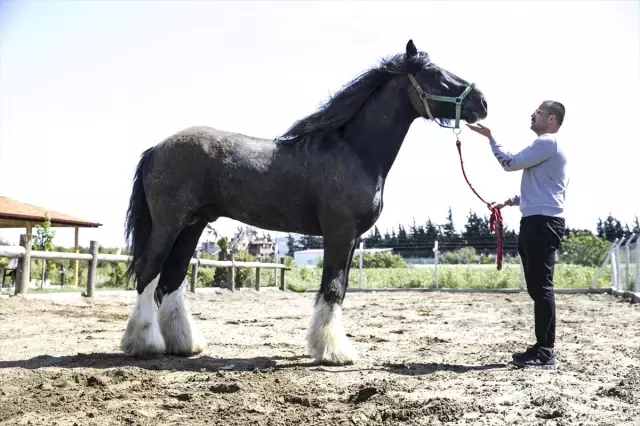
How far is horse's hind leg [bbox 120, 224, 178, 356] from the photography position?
14.8 ft

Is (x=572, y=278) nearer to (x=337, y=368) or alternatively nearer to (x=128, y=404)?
(x=337, y=368)

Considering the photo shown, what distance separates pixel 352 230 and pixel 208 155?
130 centimetres

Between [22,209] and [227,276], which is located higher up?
[22,209]

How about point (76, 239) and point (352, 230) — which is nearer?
point (352, 230)

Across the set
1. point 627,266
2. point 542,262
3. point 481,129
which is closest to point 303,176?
point 481,129

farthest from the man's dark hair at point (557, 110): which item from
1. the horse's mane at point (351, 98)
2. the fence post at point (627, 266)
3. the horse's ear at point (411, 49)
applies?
the fence post at point (627, 266)

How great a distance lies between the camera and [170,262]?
494 cm

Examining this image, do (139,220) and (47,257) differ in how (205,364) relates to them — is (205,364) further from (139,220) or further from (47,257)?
(47,257)

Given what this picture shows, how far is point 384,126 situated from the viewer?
4738mm

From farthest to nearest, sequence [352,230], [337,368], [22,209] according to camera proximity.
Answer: [22,209], [352,230], [337,368]

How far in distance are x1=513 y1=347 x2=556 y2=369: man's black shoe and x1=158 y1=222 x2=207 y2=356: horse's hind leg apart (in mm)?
2522

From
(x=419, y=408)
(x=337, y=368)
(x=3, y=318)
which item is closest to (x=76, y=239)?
(x=3, y=318)

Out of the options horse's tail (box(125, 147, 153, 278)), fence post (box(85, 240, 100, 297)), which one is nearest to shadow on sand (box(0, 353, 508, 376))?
horse's tail (box(125, 147, 153, 278))

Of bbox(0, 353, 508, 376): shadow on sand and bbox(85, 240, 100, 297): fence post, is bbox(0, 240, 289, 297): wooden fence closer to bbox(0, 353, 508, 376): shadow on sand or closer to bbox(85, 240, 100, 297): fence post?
bbox(85, 240, 100, 297): fence post
